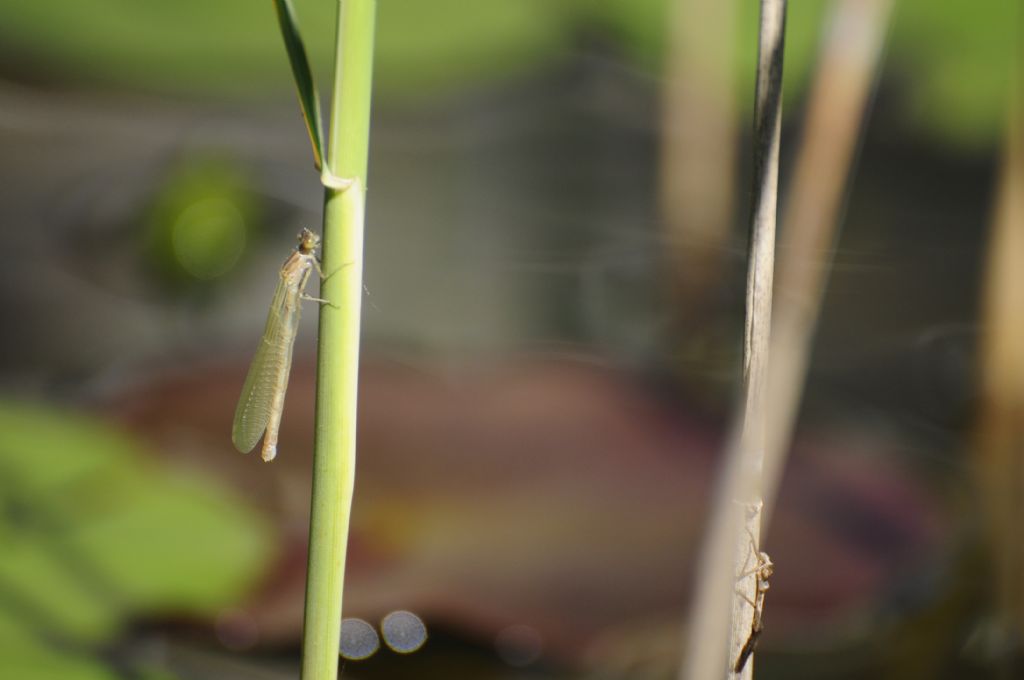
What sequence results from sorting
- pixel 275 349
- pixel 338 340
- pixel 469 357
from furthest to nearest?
pixel 469 357 < pixel 275 349 < pixel 338 340

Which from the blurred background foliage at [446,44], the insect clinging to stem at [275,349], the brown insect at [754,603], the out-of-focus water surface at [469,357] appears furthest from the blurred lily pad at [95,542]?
the blurred background foliage at [446,44]

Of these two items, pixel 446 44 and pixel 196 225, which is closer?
pixel 196 225

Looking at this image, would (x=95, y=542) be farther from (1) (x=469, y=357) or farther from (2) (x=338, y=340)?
(2) (x=338, y=340)

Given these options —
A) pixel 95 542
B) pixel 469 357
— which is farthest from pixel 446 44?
pixel 95 542

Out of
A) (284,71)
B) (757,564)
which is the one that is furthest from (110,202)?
(757,564)

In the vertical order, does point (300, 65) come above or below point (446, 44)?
above

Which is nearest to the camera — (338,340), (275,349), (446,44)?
(338,340)

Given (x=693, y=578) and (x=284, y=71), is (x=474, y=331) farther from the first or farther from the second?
(x=693, y=578)

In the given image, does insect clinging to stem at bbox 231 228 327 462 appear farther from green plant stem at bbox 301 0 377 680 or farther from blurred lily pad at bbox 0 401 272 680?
green plant stem at bbox 301 0 377 680
